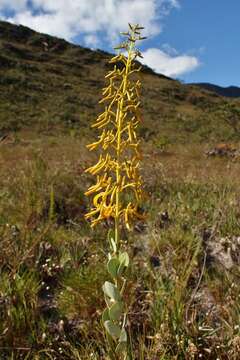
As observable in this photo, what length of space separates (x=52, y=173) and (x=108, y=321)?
5.08m

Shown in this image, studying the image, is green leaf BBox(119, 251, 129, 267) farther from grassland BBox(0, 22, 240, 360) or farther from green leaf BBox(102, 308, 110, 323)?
grassland BBox(0, 22, 240, 360)

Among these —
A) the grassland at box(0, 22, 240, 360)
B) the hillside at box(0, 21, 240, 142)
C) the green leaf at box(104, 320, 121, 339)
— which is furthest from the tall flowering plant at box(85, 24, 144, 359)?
the hillside at box(0, 21, 240, 142)

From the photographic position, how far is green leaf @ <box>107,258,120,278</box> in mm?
1818

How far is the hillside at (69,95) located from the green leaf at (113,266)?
21397 mm

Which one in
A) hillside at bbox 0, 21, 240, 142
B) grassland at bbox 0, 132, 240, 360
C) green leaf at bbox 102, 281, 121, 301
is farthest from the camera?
hillside at bbox 0, 21, 240, 142

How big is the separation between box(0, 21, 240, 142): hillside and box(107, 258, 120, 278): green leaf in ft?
70.2

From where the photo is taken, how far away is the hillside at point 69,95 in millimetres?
30469

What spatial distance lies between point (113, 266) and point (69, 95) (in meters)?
38.2

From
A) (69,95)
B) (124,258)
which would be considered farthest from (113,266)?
(69,95)

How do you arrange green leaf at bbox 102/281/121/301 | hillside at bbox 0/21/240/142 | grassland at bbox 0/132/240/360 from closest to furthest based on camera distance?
green leaf at bbox 102/281/121/301
grassland at bbox 0/132/240/360
hillside at bbox 0/21/240/142

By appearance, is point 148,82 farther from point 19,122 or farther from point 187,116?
point 19,122

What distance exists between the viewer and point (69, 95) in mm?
38938

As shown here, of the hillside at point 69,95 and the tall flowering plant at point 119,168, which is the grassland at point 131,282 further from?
the hillside at point 69,95

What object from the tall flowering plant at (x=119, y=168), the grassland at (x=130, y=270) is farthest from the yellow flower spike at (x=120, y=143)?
the grassland at (x=130, y=270)
